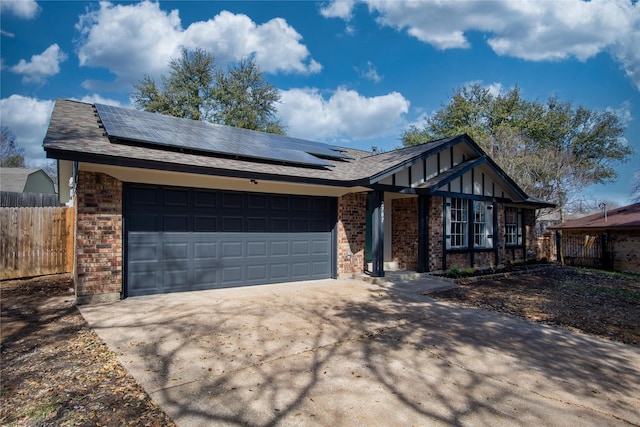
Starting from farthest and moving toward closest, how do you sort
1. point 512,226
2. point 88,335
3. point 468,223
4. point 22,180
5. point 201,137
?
point 22,180, point 512,226, point 468,223, point 201,137, point 88,335

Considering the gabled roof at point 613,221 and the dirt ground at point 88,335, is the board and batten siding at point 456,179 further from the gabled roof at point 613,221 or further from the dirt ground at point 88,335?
the gabled roof at point 613,221

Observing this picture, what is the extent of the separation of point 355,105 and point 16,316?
31667 mm

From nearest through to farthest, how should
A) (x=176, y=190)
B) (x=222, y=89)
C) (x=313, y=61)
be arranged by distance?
(x=176, y=190) < (x=313, y=61) < (x=222, y=89)

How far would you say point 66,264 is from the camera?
10.6 metres

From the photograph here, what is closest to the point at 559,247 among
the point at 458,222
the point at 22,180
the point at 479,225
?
the point at 479,225

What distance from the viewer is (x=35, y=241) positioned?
32.9 ft

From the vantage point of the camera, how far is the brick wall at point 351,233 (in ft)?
33.1

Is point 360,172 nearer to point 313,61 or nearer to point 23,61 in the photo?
point 313,61

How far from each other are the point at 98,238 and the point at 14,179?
84.3 feet

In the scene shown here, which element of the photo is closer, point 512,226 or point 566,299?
point 566,299

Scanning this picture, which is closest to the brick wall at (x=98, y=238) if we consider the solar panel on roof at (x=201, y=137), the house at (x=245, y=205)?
the house at (x=245, y=205)

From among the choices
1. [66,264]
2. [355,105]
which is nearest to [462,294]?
[66,264]

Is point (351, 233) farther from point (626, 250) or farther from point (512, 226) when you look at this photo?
point (626, 250)

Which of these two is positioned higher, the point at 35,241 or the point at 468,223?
the point at 468,223
